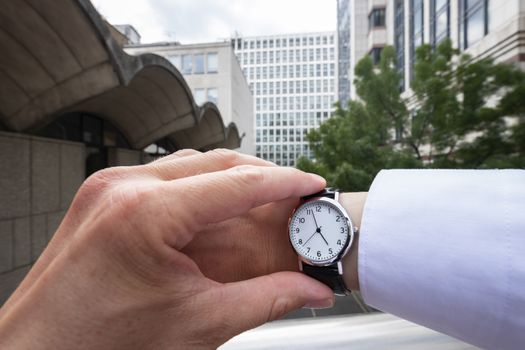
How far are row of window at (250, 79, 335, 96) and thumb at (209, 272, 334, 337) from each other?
11007 cm

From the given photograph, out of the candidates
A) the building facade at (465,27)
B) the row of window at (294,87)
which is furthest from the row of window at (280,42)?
the building facade at (465,27)

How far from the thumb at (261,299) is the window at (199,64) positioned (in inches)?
1351

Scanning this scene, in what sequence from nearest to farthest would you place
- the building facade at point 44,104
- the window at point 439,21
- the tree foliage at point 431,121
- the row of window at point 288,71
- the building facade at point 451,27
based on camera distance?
the building facade at point 44,104 → the tree foliage at point 431,121 → the building facade at point 451,27 → the window at point 439,21 → the row of window at point 288,71

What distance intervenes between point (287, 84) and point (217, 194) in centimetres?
11283

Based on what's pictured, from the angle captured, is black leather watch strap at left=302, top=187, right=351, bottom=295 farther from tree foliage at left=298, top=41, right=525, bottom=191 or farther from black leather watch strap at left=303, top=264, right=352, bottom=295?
tree foliage at left=298, top=41, right=525, bottom=191

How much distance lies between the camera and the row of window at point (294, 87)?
358 feet

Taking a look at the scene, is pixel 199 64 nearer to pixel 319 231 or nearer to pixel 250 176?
pixel 319 231

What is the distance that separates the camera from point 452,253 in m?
1.04

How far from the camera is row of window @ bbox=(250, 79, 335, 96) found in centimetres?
10906

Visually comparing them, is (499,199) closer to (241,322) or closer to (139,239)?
(241,322)

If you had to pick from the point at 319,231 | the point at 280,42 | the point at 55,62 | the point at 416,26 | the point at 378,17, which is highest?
the point at 280,42

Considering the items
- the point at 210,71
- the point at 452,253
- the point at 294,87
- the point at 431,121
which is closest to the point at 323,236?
the point at 452,253

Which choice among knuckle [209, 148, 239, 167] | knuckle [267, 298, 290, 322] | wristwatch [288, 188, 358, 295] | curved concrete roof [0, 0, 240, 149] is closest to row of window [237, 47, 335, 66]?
curved concrete roof [0, 0, 240, 149]

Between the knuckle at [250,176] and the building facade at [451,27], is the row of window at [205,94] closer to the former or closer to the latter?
the building facade at [451,27]
